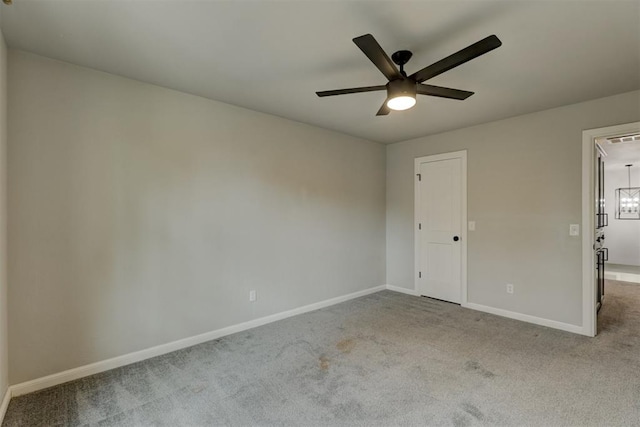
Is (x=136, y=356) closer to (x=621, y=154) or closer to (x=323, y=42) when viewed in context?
(x=323, y=42)

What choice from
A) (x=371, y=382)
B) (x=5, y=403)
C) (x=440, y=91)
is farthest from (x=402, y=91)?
(x=5, y=403)

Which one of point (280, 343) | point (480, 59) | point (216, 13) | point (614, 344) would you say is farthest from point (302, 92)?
point (614, 344)

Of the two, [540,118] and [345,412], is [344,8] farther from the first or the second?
[540,118]

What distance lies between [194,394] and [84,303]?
1167mm

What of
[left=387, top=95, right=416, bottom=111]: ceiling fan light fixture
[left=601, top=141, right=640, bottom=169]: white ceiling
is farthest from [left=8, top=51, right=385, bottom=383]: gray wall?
[left=601, top=141, right=640, bottom=169]: white ceiling

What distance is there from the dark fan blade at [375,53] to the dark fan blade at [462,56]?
175 mm

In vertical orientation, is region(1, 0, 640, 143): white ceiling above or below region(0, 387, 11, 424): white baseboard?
above

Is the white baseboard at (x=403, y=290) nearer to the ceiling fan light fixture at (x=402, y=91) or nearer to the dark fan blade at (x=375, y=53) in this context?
the ceiling fan light fixture at (x=402, y=91)

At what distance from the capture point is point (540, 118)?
354 centimetres

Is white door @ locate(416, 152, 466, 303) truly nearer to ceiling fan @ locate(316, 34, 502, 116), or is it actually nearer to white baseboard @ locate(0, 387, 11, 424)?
ceiling fan @ locate(316, 34, 502, 116)

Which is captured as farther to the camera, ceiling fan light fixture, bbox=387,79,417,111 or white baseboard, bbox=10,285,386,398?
white baseboard, bbox=10,285,386,398

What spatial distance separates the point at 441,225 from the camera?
447cm

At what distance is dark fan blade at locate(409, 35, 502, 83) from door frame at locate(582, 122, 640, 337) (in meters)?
2.46

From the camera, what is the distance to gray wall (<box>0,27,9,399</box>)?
1998 millimetres
